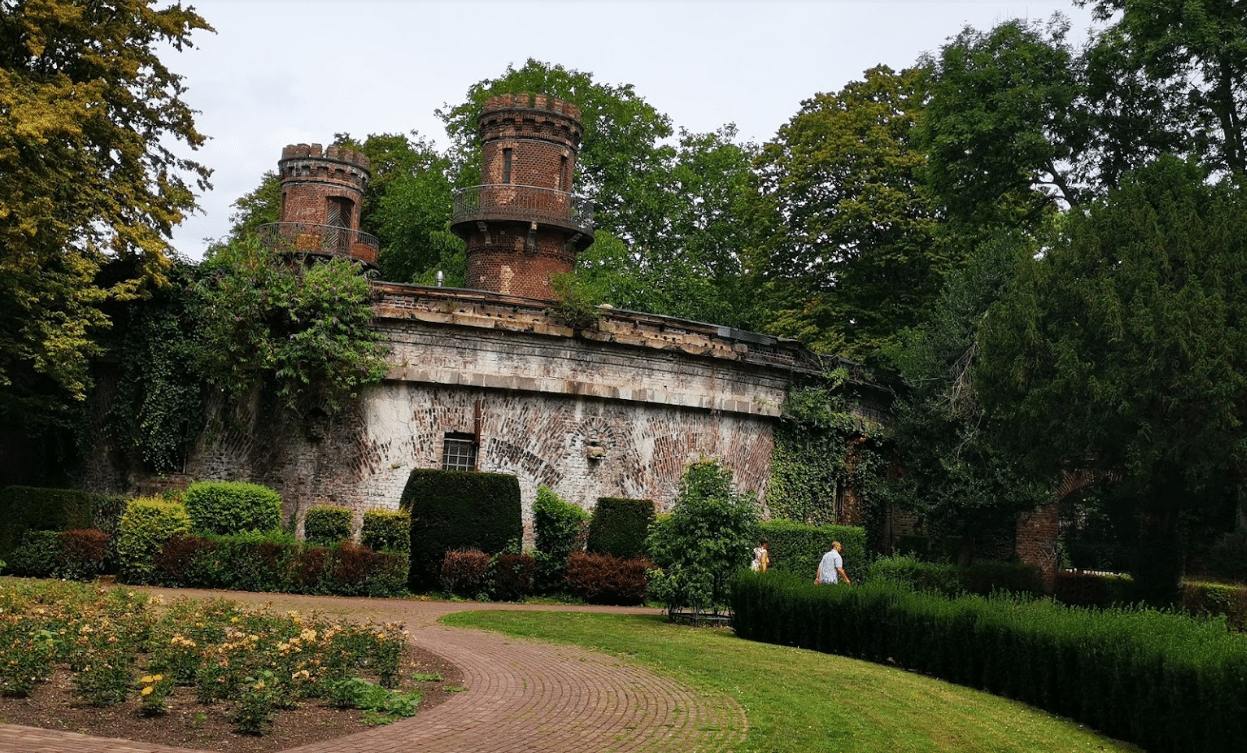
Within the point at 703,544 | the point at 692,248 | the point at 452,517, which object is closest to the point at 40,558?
the point at 452,517

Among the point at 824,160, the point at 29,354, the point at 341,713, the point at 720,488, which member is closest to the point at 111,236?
the point at 29,354

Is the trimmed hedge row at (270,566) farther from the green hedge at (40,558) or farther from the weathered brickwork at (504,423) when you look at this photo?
the weathered brickwork at (504,423)

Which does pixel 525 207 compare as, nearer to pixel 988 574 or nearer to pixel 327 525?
pixel 327 525

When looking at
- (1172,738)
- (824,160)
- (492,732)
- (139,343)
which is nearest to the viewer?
(492,732)

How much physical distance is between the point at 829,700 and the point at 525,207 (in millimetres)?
21681

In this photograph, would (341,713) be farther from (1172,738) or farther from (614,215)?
(614,215)

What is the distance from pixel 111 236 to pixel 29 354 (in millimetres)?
2704

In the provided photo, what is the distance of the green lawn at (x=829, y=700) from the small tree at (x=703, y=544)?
4.82ft

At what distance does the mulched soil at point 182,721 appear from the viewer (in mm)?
8695

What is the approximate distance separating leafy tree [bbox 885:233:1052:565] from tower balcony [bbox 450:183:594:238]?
382 inches

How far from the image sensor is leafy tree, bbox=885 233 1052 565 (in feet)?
93.3

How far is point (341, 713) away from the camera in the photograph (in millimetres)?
10008

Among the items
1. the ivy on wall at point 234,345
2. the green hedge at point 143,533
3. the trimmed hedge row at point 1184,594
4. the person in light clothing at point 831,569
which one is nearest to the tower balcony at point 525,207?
the ivy on wall at point 234,345

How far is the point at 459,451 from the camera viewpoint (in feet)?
83.4
